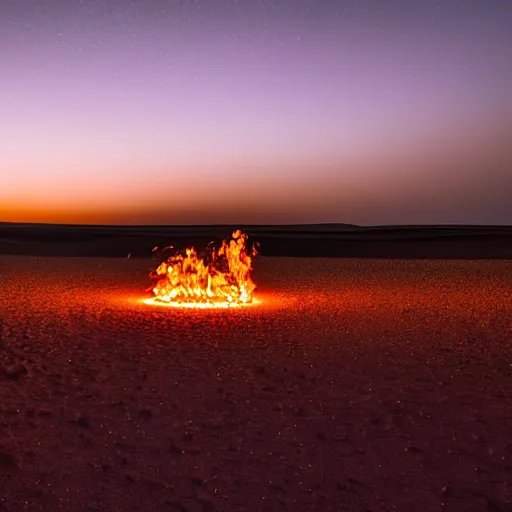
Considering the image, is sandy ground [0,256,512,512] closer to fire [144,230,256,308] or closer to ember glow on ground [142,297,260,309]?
ember glow on ground [142,297,260,309]

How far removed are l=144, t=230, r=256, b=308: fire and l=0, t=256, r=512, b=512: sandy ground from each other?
1091 mm

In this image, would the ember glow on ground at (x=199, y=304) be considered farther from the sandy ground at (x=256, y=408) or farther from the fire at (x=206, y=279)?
the sandy ground at (x=256, y=408)

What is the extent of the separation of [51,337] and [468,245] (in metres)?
36.2

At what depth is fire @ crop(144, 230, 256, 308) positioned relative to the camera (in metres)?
15.8

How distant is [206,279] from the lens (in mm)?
15938

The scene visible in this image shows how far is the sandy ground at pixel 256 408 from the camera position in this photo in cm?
507

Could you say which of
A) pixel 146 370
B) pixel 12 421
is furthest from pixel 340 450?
pixel 146 370

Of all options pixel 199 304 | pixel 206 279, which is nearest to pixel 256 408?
pixel 199 304

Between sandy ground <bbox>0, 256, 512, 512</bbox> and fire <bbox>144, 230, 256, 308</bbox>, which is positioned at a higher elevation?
fire <bbox>144, 230, 256, 308</bbox>

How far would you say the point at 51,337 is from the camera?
37.6 ft

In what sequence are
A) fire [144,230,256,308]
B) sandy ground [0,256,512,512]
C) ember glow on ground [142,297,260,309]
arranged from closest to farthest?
sandy ground [0,256,512,512]
ember glow on ground [142,297,260,309]
fire [144,230,256,308]

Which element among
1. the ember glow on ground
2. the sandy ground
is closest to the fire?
the ember glow on ground

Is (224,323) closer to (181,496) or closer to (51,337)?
(51,337)

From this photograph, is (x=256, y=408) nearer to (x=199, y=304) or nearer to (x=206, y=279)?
(x=199, y=304)
